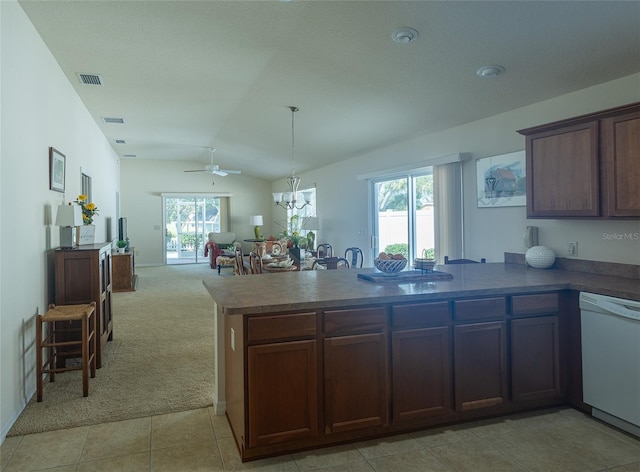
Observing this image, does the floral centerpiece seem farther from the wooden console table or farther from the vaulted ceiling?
the vaulted ceiling

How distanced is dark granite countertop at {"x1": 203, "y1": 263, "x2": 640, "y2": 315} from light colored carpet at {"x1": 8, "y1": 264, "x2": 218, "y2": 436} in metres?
0.98

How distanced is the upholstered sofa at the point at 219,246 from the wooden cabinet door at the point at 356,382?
333 inches

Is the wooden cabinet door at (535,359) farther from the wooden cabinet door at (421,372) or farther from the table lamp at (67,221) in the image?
the table lamp at (67,221)

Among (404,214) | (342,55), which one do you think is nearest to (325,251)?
(404,214)

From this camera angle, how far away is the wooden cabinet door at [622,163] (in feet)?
8.90

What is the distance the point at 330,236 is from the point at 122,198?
654 cm

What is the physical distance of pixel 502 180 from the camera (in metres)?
4.28

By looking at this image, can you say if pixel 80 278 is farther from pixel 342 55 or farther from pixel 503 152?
pixel 503 152

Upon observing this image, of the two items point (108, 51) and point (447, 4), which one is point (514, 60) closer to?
point (447, 4)

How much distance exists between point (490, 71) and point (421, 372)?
258cm

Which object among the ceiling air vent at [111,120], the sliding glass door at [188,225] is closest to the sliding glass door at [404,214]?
the ceiling air vent at [111,120]

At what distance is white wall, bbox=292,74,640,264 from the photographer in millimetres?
3232

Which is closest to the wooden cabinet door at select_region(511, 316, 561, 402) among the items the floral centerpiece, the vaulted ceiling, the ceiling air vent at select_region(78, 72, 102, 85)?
the vaulted ceiling

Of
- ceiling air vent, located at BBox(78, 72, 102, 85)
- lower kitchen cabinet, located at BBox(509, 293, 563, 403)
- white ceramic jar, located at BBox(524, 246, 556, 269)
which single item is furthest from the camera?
ceiling air vent, located at BBox(78, 72, 102, 85)
